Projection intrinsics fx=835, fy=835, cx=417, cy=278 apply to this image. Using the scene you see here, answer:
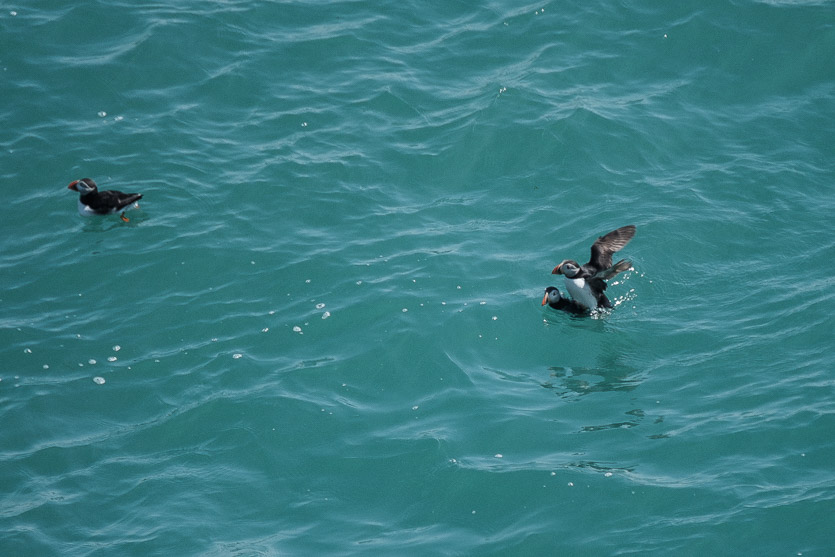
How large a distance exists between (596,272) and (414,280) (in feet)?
8.89

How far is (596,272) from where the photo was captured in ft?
40.8

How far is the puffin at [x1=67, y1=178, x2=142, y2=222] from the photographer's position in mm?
13008

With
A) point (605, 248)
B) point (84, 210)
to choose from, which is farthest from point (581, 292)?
point (84, 210)

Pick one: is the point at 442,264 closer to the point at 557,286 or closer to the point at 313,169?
the point at 557,286

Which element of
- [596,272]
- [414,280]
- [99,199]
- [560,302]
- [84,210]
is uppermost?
[99,199]

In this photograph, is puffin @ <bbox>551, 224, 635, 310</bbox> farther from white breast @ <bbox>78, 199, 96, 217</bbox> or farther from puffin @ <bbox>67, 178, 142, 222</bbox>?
white breast @ <bbox>78, 199, 96, 217</bbox>

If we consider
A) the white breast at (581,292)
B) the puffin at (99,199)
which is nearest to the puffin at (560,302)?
the white breast at (581,292)

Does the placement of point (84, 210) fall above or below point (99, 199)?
below

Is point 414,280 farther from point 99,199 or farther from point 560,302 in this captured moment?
point 99,199

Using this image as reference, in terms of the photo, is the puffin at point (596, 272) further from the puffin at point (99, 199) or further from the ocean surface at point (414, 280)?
the puffin at point (99, 199)

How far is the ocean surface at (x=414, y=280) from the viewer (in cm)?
928

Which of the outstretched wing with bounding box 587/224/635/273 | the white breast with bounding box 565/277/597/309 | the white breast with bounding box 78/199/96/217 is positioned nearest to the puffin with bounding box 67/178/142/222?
the white breast with bounding box 78/199/96/217

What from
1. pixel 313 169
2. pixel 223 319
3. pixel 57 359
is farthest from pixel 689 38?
pixel 57 359

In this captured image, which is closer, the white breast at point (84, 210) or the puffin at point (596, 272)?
the puffin at point (596, 272)
